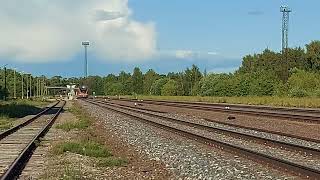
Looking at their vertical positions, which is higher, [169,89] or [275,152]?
[169,89]

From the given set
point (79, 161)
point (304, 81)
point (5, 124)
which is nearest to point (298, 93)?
point (304, 81)

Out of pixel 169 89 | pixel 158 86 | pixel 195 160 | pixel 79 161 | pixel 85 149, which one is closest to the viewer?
pixel 195 160

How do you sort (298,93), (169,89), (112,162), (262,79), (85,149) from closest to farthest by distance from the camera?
(112,162), (85,149), (298,93), (262,79), (169,89)

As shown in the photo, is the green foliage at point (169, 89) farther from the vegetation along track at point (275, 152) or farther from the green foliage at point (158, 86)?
the vegetation along track at point (275, 152)

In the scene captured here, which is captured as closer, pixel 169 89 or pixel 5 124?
pixel 5 124

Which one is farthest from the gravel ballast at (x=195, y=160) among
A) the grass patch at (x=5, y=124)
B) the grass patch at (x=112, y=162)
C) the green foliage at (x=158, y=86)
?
the green foliage at (x=158, y=86)

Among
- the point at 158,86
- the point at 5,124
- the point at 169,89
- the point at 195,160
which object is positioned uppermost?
the point at 158,86

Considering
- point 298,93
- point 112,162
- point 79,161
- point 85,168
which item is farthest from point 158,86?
point 85,168

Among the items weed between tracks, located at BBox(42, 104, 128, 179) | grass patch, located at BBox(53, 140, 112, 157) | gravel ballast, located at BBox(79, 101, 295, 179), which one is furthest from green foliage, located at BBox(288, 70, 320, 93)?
weed between tracks, located at BBox(42, 104, 128, 179)

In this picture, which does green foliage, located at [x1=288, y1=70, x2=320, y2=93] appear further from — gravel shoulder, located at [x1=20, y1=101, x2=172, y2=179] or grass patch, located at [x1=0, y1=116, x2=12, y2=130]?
gravel shoulder, located at [x1=20, y1=101, x2=172, y2=179]

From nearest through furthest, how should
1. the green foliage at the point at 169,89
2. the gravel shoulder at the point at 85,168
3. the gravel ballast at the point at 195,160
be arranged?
the gravel ballast at the point at 195,160
the gravel shoulder at the point at 85,168
the green foliage at the point at 169,89

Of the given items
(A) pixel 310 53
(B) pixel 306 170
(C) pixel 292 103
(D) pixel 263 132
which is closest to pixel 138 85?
(A) pixel 310 53

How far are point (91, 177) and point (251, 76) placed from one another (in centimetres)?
8763

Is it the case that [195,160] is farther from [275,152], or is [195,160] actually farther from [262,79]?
[262,79]
